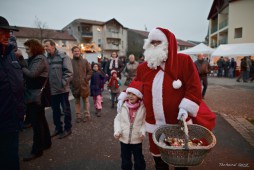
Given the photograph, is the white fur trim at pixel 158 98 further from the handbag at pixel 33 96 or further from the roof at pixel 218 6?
the roof at pixel 218 6

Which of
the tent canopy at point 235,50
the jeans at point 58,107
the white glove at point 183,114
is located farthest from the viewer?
the tent canopy at point 235,50

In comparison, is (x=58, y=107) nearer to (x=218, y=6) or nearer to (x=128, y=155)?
(x=128, y=155)

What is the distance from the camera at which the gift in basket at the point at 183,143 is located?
2.03 meters

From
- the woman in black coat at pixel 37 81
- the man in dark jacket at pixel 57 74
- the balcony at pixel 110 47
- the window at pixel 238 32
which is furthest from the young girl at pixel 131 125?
the balcony at pixel 110 47

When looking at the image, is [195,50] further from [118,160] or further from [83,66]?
[118,160]

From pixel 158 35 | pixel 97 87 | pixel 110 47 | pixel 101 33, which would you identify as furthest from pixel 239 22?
pixel 101 33

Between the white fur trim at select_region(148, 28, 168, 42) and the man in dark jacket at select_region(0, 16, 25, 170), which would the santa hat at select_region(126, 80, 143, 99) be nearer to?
the white fur trim at select_region(148, 28, 168, 42)

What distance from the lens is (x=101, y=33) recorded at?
55.2m

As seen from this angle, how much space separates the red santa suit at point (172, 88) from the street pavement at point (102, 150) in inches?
54.2

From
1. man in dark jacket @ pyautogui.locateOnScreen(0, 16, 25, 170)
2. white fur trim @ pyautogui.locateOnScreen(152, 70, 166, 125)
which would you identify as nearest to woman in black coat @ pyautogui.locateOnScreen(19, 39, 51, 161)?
man in dark jacket @ pyautogui.locateOnScreen(0, 16, 25, 170)

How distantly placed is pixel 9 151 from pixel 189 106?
223 centimetres

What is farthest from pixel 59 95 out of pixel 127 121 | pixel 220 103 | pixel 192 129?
pixel 220 103

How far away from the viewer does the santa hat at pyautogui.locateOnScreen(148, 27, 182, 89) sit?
2.49m

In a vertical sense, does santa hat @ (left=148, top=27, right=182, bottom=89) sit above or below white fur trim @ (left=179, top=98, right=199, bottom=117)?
above
